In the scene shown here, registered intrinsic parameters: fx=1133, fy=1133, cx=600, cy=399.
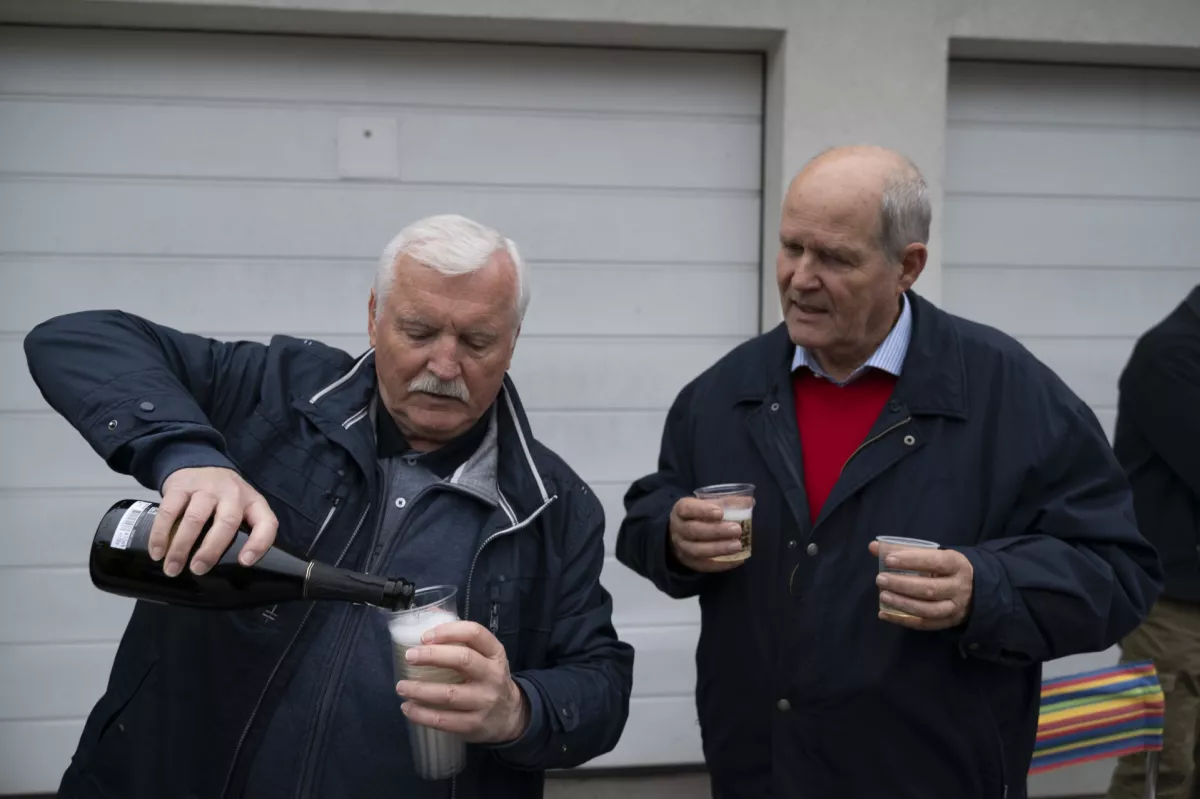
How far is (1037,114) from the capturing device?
4.45 m

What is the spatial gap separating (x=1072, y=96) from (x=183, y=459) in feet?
13.0

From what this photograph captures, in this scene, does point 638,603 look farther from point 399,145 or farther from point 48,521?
point 48,521

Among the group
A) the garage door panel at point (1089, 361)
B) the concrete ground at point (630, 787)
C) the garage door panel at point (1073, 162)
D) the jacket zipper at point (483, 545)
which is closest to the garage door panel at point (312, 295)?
the garage door panel at point (1073, 162)

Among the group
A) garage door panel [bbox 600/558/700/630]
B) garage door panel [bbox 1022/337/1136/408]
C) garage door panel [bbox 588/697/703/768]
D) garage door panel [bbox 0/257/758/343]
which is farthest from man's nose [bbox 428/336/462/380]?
garage door panel [bbox 1022/337/1136/408]

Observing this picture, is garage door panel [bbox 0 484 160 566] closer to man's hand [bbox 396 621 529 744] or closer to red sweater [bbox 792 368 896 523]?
red sweater [bbox 792 368 896 523]

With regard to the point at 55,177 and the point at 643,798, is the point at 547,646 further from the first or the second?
the point at 55,177

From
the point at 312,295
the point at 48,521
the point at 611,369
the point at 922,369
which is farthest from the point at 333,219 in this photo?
the point at 922,369

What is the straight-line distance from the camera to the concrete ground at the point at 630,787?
14.3 feet

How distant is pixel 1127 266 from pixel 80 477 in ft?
13.5

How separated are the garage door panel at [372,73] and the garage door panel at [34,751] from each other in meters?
2.26

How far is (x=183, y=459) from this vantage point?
1685mm

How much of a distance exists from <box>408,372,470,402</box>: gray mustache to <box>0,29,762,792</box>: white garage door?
2.29 metres

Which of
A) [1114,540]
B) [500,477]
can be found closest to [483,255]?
[500,477]

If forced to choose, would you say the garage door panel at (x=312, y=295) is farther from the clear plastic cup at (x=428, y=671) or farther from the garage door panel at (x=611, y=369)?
the clear plastic cup at (x=428, y=671)
